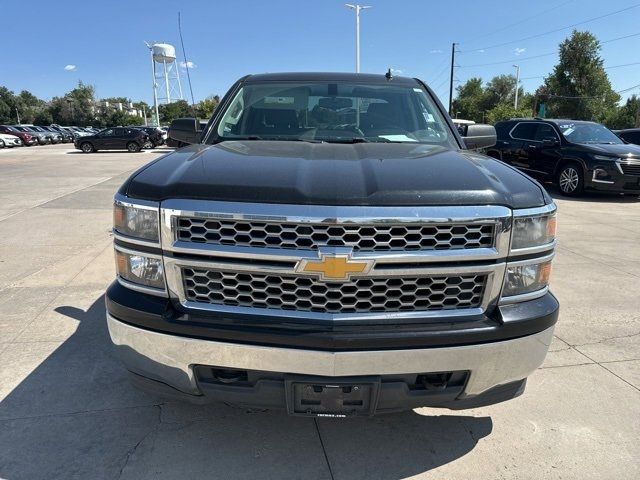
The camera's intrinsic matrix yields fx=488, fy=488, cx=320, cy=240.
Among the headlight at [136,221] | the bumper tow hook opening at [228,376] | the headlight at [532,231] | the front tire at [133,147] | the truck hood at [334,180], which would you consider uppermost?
the truck hood at [334,180]

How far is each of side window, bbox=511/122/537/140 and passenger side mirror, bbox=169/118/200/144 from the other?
1058 centimetres

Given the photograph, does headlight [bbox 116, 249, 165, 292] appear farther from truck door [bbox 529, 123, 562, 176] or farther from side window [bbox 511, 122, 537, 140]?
side window [bbox 511, 122, 537, 140]

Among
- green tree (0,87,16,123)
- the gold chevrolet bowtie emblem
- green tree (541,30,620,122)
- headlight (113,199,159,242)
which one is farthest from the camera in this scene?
green tree (0,87,16,123)

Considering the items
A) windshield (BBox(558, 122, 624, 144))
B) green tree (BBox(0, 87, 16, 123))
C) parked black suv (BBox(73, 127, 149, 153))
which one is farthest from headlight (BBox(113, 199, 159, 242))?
green tree (BBox(0, 87, 16, 123))

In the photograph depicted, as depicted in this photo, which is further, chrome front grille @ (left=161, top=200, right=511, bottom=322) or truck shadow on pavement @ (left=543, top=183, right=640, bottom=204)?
truck shadow on pavement @ (left=543, top=183, right=640, bottom=204)

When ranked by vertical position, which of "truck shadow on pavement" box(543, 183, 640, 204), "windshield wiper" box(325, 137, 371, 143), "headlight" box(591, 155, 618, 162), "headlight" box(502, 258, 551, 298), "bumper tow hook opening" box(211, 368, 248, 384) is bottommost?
"truck shadow on pavement" box(543, 183, 640, 204)

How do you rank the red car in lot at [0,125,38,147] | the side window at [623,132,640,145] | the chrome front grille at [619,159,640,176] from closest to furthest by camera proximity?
the chrome front grille at [619,159,640,176] → the side window at [623,132,640,145] → the red car in lot at [0,125,38,147]

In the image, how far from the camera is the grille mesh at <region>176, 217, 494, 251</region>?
6.16 ft

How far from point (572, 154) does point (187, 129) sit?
9974mm

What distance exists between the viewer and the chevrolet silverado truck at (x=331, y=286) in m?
1.89

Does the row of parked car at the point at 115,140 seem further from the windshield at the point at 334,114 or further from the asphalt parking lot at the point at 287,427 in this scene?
the windshield at the point at 334,114

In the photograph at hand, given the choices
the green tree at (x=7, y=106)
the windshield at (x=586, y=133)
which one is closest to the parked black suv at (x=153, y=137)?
the windshield at (x=586, y=133)

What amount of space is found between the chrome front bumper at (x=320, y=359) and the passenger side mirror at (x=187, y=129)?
2039 mm

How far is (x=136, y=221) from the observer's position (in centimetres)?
205
